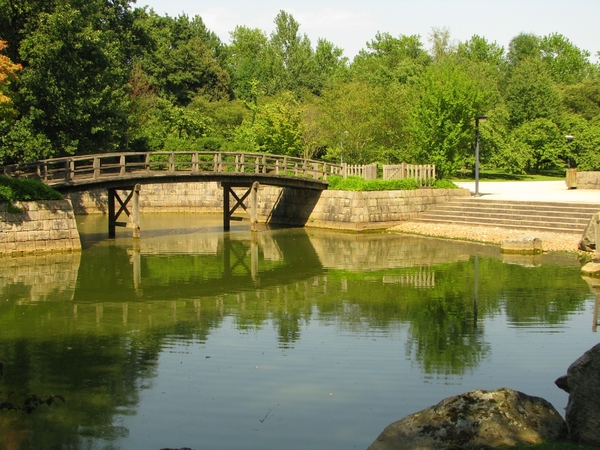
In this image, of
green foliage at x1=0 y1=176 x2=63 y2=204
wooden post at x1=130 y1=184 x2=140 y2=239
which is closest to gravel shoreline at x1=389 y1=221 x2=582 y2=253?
wooden post at x1=130 y1=184 x2=140 y2=239

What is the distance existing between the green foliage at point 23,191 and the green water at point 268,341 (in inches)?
83.4

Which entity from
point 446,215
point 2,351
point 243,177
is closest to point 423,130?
point 446,215

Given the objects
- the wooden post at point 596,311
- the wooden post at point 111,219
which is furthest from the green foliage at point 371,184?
the wooden post at point 596,311

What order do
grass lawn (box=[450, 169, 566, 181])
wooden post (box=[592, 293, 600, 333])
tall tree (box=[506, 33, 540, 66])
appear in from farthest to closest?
tall tree (box=[506, 33, 540, 66]) < grass lawn (box=[450, 169, 566, 181]) < wooden post (box=[592, 293, 600, 333])

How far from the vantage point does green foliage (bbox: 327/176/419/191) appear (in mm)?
34000

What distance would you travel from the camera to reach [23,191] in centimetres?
2494

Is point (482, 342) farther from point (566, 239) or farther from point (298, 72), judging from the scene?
point (298, 72)

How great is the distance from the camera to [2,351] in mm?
13109

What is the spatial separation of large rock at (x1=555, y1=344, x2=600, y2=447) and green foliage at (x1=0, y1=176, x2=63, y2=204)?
68.3 feet

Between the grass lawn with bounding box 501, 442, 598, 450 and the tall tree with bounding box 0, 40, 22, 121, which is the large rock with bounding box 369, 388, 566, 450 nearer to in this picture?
the grass lawn with bounding box 501, 442, 598, 450

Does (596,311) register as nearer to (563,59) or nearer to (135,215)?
(135,215)

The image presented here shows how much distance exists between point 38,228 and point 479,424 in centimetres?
2075

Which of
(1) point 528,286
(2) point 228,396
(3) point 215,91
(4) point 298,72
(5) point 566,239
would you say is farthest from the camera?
(4) point 298,72

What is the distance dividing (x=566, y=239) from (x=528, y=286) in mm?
7562
